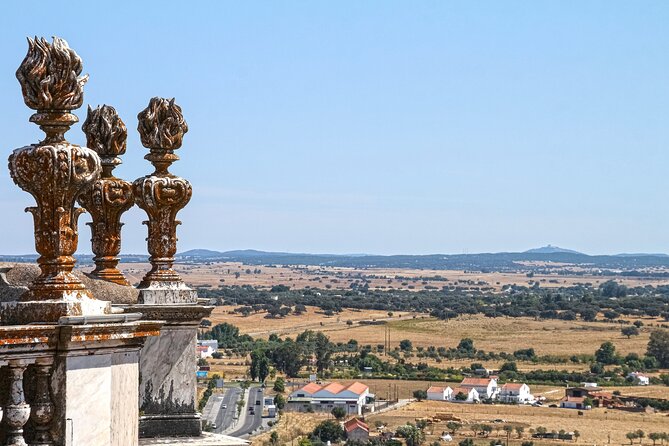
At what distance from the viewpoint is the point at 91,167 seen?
4418mm

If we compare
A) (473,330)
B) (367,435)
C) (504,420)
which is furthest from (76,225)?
(473,330)

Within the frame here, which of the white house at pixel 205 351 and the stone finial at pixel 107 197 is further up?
the stone finial at pixel 107 197

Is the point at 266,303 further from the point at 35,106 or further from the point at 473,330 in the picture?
the point at 35,106

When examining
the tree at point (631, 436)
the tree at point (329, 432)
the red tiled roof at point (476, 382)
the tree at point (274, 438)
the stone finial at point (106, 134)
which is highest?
the stone finial at point (106, 134)

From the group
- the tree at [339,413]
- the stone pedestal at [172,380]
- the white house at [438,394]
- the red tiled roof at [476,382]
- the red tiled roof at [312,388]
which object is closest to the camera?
the stone pedestal at [172,380]

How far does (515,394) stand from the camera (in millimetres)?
68375

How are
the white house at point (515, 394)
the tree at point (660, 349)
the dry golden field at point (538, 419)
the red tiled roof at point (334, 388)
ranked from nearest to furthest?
1. the dry golden field at point (538, 419)
2. the red tiled roof at point (334, 388)
3. the white house at point (515, 394)
4. the tree at point (660, 349)

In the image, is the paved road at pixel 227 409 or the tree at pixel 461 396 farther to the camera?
the tree at pixel 461 396

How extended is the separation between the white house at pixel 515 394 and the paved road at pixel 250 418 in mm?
13638

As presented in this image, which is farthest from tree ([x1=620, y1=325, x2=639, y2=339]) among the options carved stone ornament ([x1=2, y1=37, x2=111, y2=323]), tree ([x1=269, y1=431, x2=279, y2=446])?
carved stone ornament ([x1=2, y1=37, x2=111, y2=323])

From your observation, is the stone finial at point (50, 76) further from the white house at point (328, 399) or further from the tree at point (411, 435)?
the white house at point (328, 399)

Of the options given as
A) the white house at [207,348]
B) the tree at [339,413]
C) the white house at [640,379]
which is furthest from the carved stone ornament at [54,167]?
the white house at [207,348]

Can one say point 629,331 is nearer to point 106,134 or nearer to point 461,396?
point 461,396

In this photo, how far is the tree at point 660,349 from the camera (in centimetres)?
8875
